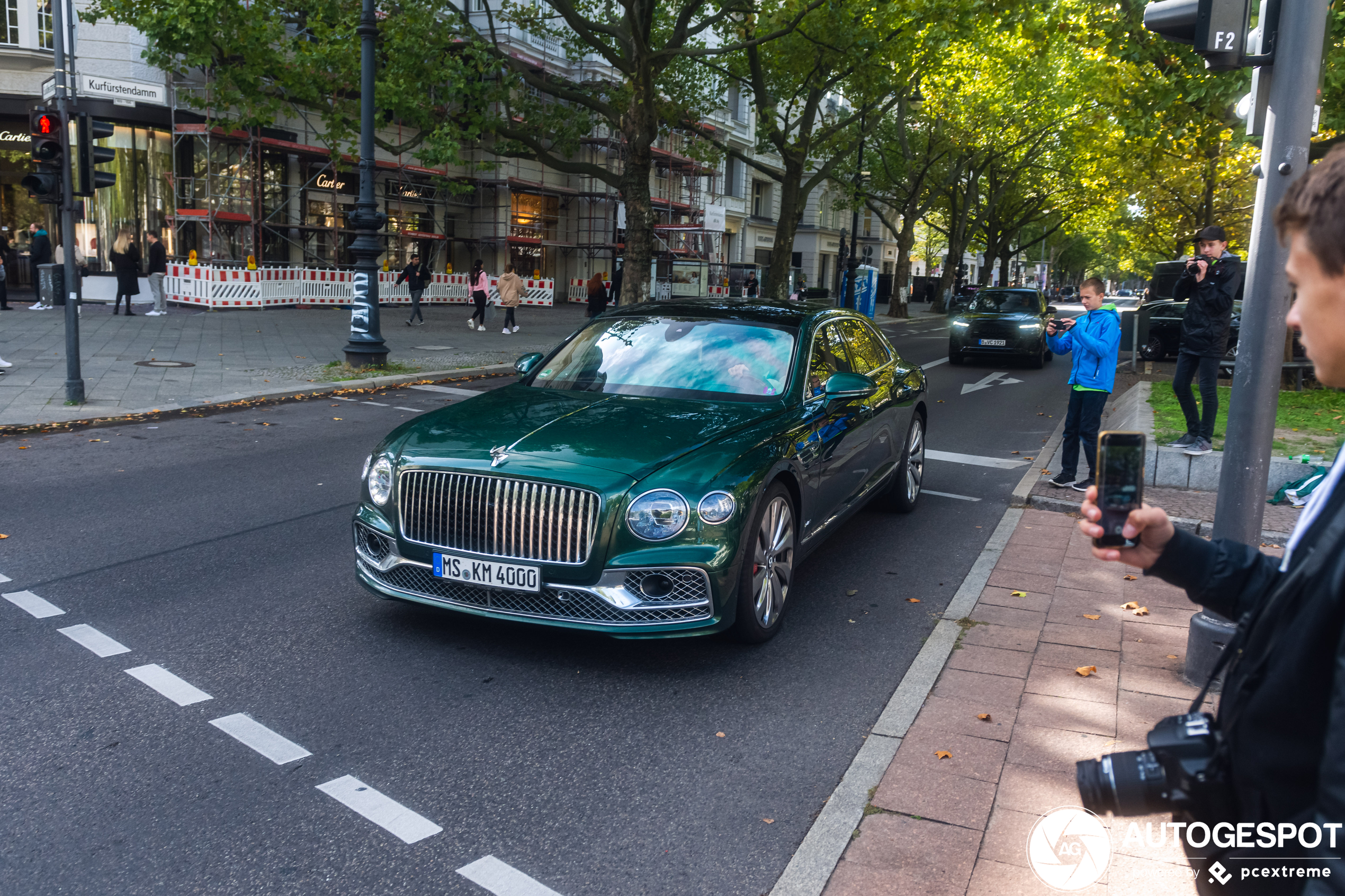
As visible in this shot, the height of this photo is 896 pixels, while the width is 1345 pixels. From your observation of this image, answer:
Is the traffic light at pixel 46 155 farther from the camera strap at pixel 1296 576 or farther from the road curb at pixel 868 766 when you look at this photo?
the camera strap at pixel 1296 576

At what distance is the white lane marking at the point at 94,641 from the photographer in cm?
465

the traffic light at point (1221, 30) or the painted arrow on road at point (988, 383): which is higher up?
the traffic light at point (1221, 30)

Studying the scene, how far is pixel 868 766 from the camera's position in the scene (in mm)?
3779

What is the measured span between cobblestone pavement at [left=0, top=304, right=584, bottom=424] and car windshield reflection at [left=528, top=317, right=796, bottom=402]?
23.2 feet

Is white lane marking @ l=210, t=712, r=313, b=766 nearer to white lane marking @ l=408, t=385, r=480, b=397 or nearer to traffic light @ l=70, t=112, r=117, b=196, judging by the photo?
traffic light @ l=70, t=112, r=117, b=196

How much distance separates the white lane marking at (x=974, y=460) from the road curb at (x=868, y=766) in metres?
4.30

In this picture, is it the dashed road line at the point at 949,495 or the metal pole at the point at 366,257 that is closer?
the dashed road line at the point at 949,495

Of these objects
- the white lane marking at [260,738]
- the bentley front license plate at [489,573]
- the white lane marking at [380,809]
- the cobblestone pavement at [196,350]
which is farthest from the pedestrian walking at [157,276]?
the white lane marking at [380,809]

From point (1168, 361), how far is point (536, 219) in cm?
2398

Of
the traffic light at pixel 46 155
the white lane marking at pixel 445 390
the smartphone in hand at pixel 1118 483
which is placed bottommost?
the white lane marking at pixel 445 390

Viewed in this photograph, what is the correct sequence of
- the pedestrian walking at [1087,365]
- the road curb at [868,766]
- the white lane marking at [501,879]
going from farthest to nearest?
the pedestrian walking at [1087,365], the road curb at [868,766], the white lane marking at [501,879]

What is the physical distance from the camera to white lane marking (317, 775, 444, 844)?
327 cm

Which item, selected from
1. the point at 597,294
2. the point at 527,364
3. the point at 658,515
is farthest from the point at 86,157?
the point at 597,294

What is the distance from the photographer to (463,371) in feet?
52.1
